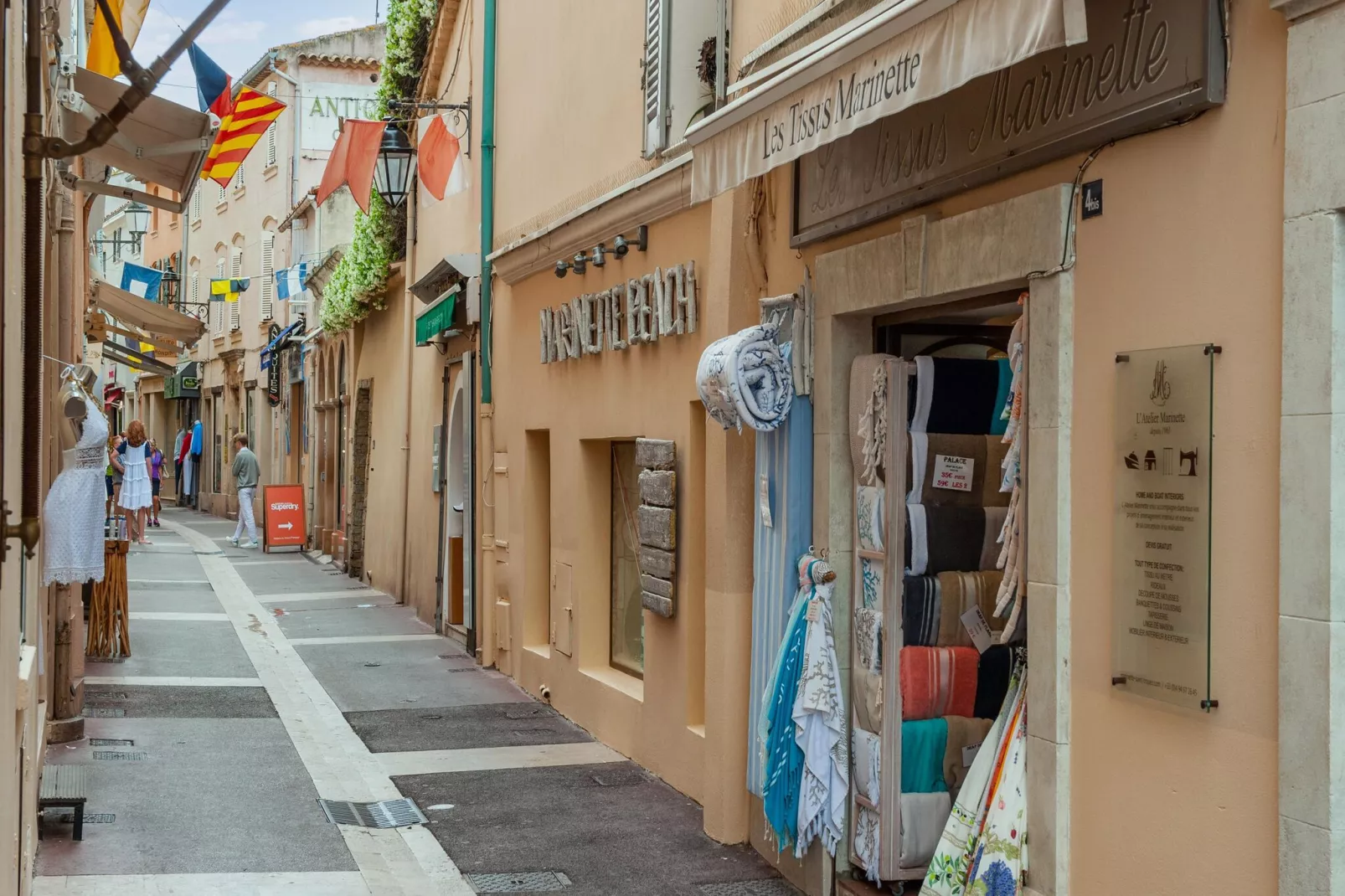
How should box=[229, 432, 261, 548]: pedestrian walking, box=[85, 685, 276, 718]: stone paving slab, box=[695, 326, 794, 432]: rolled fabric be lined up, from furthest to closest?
box=[229, 432, 261, 548]: pedestrian walking → box=[85, 685, 276, 718]: stone paving slab → box=[695, 326, 794, 432]: rolled fabric

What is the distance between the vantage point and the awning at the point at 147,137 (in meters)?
8.47

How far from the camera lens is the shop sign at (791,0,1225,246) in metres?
4.36

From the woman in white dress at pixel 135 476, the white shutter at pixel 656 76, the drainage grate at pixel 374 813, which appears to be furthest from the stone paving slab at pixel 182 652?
the white shutter at pixel 656 76

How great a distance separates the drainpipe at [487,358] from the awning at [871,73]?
23.3 ft

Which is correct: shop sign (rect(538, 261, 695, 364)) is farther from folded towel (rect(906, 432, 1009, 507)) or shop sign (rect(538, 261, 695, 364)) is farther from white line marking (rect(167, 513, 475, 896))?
white line marking (rect(167, 513, 475, 896))

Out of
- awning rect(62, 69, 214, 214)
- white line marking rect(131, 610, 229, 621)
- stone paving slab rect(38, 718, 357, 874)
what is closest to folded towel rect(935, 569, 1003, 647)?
stone paving slab rect(38, 718, 357, 874)

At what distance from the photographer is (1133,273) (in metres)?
4.65

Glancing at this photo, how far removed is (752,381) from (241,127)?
7.74 meters

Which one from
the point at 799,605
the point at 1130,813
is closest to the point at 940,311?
the point at 799,605

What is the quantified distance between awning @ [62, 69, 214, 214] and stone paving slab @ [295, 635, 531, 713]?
4.21m

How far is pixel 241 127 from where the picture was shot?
13.1 m

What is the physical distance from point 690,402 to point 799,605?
222 cm

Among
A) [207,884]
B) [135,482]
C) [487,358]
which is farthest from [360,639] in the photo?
[207,884]

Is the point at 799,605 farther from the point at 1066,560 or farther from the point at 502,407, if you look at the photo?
the point at 502,407
